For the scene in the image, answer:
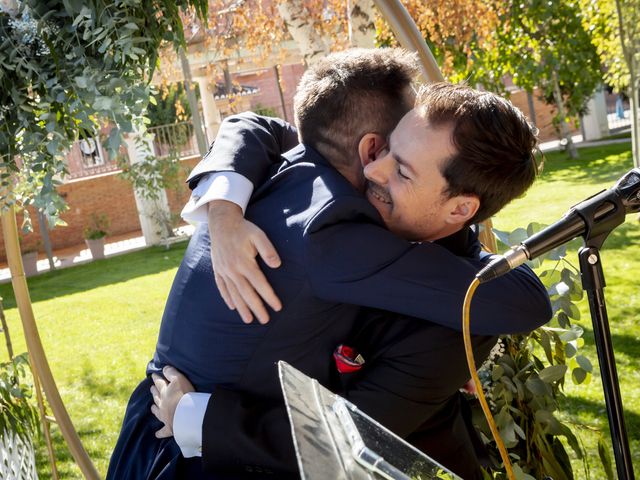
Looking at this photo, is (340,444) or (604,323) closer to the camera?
(340,444)

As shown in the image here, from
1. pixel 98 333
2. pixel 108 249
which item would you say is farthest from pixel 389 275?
pixel 108 249

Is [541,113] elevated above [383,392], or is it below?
below

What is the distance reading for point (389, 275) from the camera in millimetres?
1501

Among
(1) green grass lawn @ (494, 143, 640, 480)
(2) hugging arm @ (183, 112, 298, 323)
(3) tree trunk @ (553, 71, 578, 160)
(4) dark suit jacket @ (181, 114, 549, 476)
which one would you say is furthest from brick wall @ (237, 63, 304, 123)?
(4) dark suit jacket @ (181, 114, 549, 476)

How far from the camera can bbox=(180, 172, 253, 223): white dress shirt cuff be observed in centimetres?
177

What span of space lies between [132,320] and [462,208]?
789 centimetres

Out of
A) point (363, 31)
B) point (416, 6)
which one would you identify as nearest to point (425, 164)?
point (363, 31)

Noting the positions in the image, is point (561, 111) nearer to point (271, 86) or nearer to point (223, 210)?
point (271, 86)

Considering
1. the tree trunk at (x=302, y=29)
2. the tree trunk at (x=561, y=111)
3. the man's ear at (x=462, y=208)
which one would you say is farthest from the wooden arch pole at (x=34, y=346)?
the tree trunk at (x=561, y=111)

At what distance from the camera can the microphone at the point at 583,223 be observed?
1252mm

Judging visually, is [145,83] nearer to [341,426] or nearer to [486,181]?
[486,181]

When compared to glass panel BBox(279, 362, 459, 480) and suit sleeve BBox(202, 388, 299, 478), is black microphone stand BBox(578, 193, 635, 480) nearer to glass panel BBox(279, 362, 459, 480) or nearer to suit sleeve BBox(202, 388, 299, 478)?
glass panel BBox(279, 362, 459, 480)

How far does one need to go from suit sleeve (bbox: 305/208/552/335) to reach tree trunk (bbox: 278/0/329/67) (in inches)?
175

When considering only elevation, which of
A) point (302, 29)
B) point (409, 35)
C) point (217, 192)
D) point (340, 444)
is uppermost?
point (302, 29)
